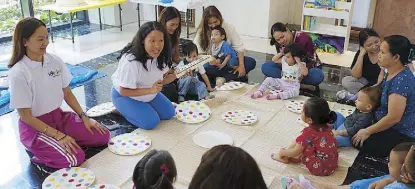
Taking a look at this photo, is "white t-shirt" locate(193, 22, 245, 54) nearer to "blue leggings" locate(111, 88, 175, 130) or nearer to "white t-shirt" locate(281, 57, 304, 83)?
"white t-shirt" locate(281, 57, 304, 83)

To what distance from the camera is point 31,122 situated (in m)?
2.08

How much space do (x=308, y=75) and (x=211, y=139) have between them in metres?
1.24

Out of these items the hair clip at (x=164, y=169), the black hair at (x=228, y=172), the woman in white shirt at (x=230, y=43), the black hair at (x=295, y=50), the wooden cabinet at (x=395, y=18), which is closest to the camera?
the black hair at (x=228, y=172)

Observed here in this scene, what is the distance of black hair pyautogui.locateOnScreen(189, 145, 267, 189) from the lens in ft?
3.16

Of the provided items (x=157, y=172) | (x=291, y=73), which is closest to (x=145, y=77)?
(x=291, y=73)

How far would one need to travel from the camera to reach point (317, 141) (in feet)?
6.54

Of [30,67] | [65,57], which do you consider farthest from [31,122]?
[65,57]

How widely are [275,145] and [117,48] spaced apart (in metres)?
2.76

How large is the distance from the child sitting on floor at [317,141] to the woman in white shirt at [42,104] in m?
1.16

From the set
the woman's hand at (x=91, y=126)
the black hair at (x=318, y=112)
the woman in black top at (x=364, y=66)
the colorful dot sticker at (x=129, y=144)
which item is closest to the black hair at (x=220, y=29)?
the woman in black top at (x=364, y=66)

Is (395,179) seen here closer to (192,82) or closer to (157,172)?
(157,172)

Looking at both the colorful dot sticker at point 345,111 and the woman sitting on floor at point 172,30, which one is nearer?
the colorful dot sticker at point 345,111

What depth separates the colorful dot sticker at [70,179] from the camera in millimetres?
1959

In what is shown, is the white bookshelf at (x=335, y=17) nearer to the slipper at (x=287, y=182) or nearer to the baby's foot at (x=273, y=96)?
the baby's foot at (x=273, y=96)
